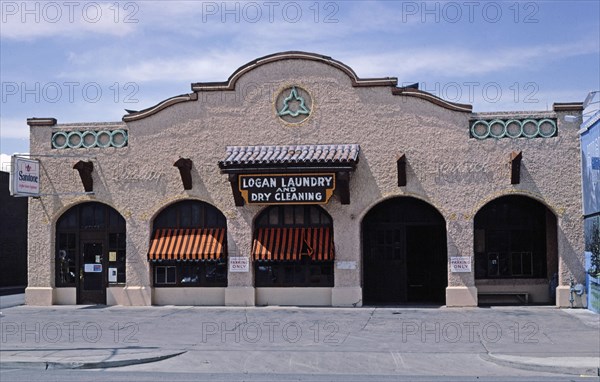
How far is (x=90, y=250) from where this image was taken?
87.6 feet

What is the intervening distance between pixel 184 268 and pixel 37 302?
17.4ft

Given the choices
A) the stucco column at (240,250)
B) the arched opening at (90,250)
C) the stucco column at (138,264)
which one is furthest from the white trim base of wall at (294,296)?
the arched opening at (90,250)

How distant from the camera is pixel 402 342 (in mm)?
17688

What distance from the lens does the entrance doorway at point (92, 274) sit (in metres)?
26.6

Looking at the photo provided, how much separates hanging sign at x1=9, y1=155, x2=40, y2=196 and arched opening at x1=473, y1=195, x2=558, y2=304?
49.0 ft

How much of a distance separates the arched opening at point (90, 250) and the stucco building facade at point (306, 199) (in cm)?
5

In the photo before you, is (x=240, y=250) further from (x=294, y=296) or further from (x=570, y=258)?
(x=570, y=258)

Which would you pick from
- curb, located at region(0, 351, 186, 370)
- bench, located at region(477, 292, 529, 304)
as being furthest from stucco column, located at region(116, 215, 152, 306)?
bench, located at region(477, 292, 529, 304)

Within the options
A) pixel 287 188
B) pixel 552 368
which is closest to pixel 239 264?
pixel 287 188

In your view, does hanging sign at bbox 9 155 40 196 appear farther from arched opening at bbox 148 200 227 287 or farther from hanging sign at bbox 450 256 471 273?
hanging sign at bbox 450 256 471 273

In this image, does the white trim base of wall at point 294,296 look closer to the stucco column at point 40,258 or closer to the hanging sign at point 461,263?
the hanging sign at point 461,263

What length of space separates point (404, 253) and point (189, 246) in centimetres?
728

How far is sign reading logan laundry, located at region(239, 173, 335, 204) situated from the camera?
79.4ft

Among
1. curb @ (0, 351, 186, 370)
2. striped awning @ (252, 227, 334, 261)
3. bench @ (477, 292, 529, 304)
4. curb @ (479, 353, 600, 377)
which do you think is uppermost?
striped awning @ (252, 227, 334, 261)
